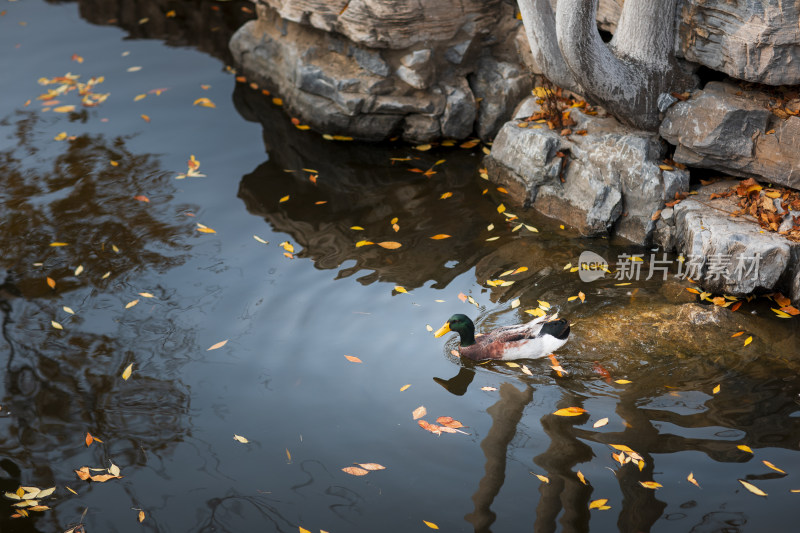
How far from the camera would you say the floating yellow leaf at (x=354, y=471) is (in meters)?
5.00

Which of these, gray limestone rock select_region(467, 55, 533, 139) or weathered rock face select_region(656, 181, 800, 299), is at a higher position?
gray limestone rock select_region(467, 55, 533, 139)

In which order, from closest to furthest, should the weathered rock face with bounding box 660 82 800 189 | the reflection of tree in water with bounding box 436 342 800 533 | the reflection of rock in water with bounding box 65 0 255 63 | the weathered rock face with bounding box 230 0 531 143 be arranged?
the reflection of tree in water with bounding box 436 342 800 533 → the weathered rock face with bounding box 660 82 800 189 → the weathered rock face with bounding box 230 0 531 143 → the reflection of rock in water with bounding box 65 0 255 63

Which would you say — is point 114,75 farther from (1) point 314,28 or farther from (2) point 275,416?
(2) point 275,416

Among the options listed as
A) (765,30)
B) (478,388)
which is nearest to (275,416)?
(478,388)

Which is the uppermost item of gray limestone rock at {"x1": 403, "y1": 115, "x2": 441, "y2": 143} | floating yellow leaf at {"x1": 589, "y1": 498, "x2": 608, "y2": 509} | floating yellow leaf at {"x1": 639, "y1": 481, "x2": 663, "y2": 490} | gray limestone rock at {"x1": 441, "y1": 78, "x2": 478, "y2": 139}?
gray limestone rock at {"x1": 441, "y1": 78, "x2": 478, "y2": 139}

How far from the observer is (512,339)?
5.82 m

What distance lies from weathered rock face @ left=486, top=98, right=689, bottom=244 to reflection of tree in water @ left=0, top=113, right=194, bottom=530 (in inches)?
142

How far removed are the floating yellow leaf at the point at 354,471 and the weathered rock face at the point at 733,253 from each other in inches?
140

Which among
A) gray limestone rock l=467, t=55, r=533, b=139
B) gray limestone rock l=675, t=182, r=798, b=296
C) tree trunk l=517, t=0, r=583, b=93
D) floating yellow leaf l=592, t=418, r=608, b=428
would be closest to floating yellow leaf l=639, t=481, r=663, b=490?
floating yellow leaf l=592, t=418, r=608, b=428

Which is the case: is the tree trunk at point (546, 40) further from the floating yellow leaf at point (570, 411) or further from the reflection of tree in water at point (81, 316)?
the reflection of tree in water at point (81, 316)

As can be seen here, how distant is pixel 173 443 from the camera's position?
5.29 meters

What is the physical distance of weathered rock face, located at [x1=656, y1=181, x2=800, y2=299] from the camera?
6195 millimetres

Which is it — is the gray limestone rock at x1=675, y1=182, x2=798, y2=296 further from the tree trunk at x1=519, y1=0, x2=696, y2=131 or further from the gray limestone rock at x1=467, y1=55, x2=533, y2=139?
the gray limestone rock at x1=467, y1=55, x2=533, y2=139

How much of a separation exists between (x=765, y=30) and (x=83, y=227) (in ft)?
22.3
